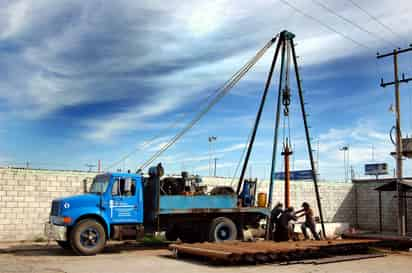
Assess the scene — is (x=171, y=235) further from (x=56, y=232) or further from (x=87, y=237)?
(x=56, y=232)

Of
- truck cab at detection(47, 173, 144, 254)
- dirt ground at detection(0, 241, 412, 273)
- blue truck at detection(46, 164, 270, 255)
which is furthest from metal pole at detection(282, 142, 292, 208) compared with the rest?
truck cab at detection(47, 173, 144, 254)

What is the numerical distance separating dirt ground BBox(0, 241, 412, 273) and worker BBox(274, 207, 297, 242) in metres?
3.49

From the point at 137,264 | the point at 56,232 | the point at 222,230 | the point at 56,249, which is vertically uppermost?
the point at 56,232

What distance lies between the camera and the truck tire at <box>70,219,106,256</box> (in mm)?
13617

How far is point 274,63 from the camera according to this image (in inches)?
730

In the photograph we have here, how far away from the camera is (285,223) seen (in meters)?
16.5

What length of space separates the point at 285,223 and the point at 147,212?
196 inches

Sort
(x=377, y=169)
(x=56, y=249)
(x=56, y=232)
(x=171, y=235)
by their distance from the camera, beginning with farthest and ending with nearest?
1. (x=377, y=169)
2. (x=171, y=235)
3. (x=56, y=249)
4. (x=56, y=232)

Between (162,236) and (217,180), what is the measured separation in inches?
177

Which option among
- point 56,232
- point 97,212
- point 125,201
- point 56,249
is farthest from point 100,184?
point 56,249

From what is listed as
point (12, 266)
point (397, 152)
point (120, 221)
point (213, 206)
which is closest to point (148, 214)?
point (120, 221)

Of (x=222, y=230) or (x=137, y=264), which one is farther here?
(x=222, y=230)

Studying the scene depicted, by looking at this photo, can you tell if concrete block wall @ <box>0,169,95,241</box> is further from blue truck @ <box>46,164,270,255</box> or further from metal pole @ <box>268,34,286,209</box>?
metal pole @ <box>268,34,286,209</box>

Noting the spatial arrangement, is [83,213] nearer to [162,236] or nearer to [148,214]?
[148,214]
